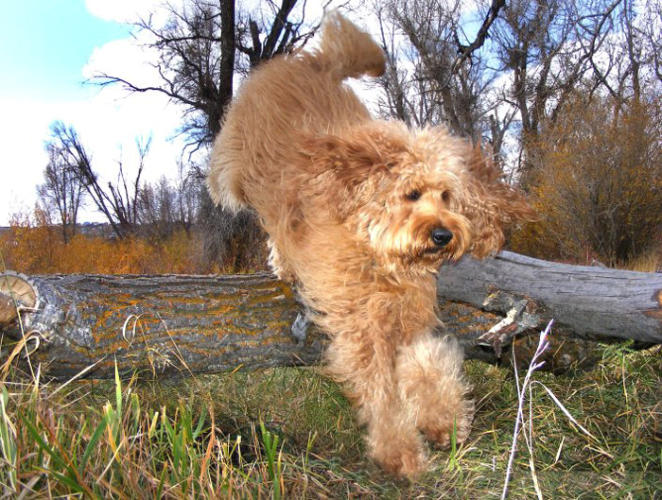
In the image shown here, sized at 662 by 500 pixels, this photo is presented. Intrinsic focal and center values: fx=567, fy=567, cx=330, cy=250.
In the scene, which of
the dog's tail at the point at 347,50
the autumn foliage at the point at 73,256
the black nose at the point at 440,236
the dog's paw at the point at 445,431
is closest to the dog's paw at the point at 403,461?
the dog's paw at the point at 445,431

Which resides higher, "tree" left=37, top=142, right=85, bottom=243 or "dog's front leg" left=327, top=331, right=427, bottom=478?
"tree" left=37, top=142, right=85, bottom=243

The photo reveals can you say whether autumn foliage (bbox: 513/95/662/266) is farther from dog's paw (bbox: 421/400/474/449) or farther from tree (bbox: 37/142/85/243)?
tree (bbox: 37/142/85/243)

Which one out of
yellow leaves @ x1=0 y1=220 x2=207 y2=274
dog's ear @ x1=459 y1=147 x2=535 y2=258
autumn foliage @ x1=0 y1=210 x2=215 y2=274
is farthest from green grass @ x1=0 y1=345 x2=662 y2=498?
yellow leaves @ x1=0 y1=220 x2=207 y2=274

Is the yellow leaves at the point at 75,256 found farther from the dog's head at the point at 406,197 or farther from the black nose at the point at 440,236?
the black nose at the point at 440,236

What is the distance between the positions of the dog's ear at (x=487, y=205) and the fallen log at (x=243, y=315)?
316mm

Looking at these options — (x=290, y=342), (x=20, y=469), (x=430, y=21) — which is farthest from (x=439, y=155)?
(x=430, y=21)

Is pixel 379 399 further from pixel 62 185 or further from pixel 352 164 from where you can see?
pixel 62 185

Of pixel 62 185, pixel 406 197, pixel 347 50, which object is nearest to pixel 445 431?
pixel 406 197

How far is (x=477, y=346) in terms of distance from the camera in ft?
11.9

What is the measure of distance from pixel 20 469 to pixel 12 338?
115 centimetres

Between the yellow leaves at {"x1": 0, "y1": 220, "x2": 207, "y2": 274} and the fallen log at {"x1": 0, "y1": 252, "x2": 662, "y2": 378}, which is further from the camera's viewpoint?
the yellow leaves at {"x1": 0, "y1": 220, "x2": 207, "y2": 274}

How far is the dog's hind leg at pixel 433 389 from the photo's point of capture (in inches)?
120

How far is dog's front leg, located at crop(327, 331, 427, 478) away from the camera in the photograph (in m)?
2.89

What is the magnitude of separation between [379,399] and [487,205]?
129 cm
